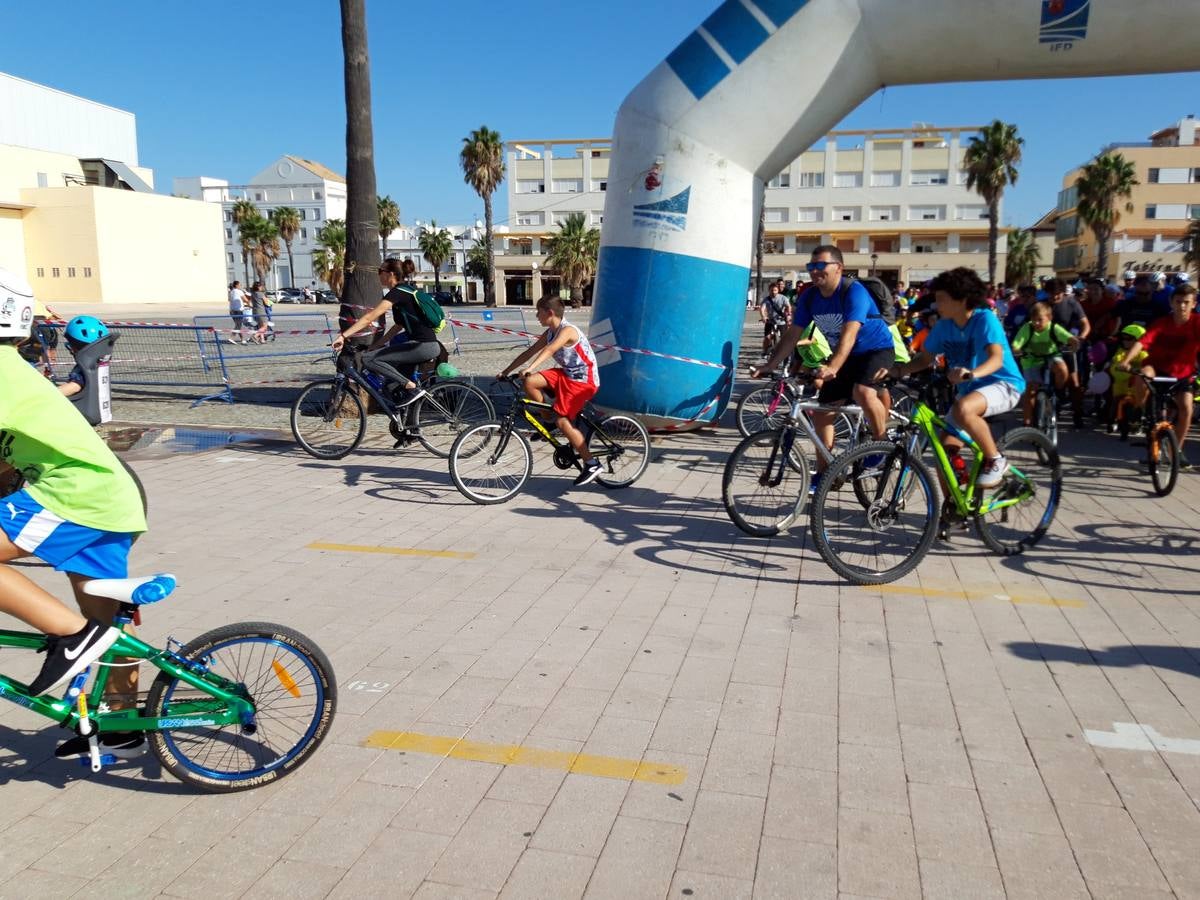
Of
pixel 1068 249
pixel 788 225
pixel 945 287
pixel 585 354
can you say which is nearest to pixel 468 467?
pixel 585 354

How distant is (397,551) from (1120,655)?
4306 mm

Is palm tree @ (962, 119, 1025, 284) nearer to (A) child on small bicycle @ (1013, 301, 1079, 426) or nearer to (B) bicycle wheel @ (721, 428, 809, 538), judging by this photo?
(A) child on small bicycle @ (1013, 301, 1079, 426)

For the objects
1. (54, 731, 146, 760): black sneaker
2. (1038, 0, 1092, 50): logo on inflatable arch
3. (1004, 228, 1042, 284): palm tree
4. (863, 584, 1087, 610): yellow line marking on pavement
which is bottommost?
(863, 584, 1087, 610): yellow line marking on pavement

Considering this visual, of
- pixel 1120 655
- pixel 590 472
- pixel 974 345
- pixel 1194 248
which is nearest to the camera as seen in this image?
pixel 1120 655

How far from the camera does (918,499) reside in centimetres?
554

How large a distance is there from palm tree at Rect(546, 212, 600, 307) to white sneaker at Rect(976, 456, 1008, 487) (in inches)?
2473

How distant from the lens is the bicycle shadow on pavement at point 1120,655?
4371 mm

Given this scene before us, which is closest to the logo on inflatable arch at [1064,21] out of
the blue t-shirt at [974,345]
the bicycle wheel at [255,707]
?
the blue t-shirt at [974,345]

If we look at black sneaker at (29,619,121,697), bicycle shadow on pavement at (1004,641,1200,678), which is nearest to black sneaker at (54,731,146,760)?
black sneaker at (29,619,121,697)

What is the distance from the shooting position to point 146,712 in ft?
10.4

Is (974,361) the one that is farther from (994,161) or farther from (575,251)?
(575,251)

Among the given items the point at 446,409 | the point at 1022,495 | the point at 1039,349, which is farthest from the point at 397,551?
the point at 1039,349

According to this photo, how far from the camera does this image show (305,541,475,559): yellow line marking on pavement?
6.13 metres

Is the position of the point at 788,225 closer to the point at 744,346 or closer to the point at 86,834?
A: the point at 744,346
